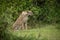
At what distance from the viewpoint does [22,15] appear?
1014 centimetres

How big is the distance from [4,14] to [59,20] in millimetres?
5545

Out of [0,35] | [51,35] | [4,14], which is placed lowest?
[51,35]

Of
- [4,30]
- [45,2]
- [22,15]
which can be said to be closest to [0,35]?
[4,30]

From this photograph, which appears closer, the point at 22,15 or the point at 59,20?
the point at 22,15

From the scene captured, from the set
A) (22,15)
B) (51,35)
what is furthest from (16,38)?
(22,15)

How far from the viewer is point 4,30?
5461mm

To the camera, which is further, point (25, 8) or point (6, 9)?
point (25, 8)

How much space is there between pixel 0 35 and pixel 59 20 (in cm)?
594

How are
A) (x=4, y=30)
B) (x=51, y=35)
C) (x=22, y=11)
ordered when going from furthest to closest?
(x=22, y=11), (x=51, y=35), (x=4, y=30)

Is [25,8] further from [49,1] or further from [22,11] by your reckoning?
[49,1]

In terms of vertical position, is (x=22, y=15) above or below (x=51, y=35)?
above

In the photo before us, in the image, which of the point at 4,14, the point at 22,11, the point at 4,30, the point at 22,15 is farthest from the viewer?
the point at 22,11

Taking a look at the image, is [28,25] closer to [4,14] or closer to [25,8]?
[25,8]

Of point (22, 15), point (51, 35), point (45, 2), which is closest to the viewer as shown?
point (51, 35)
